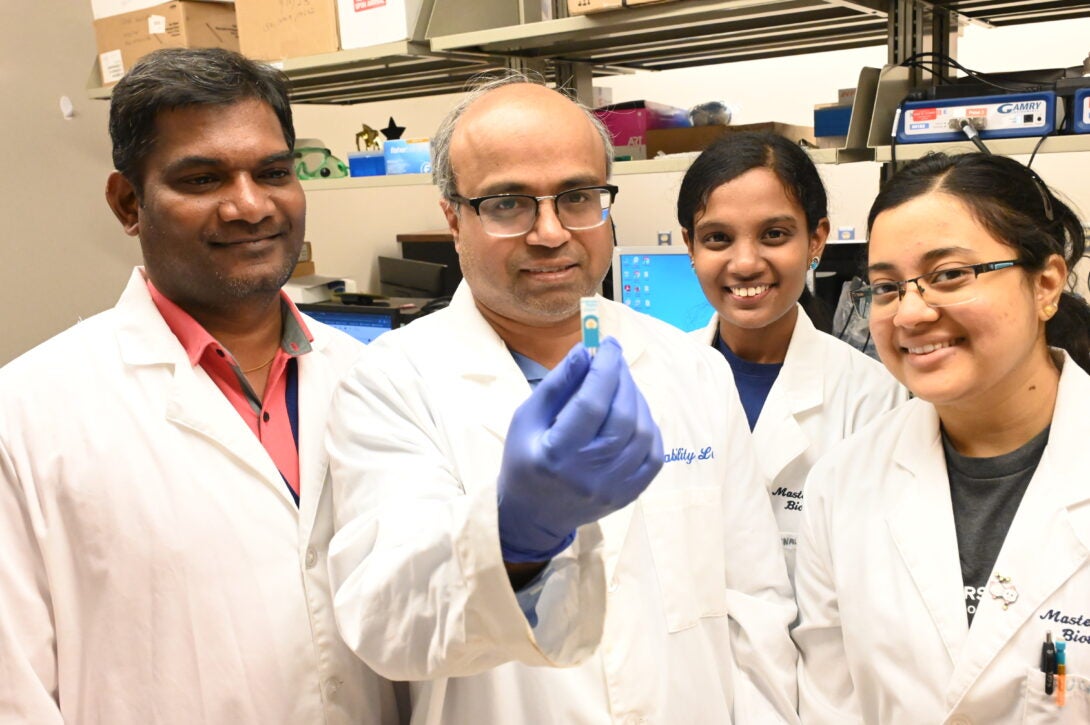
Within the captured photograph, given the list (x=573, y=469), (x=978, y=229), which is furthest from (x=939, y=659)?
(x=573, y=469)

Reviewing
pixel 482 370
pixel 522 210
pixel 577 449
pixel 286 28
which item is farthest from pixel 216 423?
pixel 286 28

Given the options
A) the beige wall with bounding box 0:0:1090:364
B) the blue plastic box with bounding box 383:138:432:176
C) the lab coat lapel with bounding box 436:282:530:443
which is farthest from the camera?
the beige wall with bounding box 0:0:1090:364

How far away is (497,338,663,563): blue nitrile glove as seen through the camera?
722 mm

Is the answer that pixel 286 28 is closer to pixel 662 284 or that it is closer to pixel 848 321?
pixel 662 284

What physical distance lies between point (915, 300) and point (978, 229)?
0.38 feet

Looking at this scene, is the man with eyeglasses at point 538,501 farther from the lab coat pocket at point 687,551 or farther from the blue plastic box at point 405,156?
the blue plastic box at point 405,156

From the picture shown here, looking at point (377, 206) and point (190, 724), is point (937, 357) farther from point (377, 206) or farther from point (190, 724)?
point (377, 206)

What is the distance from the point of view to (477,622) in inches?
31.6

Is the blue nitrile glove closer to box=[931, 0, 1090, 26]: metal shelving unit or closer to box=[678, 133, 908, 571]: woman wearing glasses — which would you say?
box=[678, 133, 908, 571]: woman wearing glasses

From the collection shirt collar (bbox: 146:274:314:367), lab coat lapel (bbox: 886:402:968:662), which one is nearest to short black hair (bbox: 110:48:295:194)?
shirt collar (bbox: 146:274:314:367)

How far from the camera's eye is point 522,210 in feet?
3.73

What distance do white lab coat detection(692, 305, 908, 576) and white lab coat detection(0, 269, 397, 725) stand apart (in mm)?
718

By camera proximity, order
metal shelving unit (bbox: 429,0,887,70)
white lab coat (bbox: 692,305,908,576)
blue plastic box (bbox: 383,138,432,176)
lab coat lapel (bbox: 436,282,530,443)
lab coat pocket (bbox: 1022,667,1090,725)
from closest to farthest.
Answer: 1. lab coat pocket (bbox: 1022,667,1090,725)
2. lab coat lapel (bbox: 436,282,530,443)
3. white lab coat (bbox: 692,305,908,576)
4. metal shelving unit (bbox: 429,0,887,70)
5. blue plastic box (bbox: 383,138,432,176)

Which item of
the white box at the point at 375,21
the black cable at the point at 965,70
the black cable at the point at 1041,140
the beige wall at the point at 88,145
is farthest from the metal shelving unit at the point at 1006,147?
the beige wall at the point at 88,145
